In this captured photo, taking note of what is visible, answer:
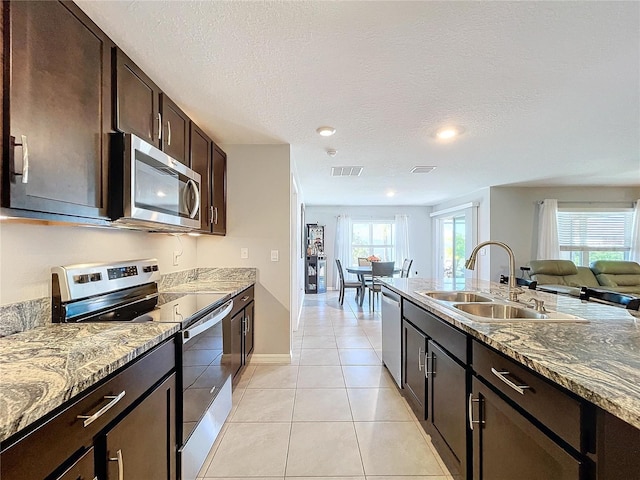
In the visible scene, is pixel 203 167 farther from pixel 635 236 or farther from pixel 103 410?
pixel 635 236

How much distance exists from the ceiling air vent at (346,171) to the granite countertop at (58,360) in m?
3.35

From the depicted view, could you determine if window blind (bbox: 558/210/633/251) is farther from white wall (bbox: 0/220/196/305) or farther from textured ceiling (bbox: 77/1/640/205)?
white wall (bbox: 0/220/196/305)

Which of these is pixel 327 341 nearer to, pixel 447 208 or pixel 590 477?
pixel 590 477

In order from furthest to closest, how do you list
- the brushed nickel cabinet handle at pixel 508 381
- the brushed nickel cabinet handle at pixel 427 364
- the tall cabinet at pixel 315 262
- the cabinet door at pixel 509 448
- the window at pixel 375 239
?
the window at pixel 375 239 < the tall cabinet at pixel 315 262 < the brushed nickel cabinet handle at pixel 427 364 < the brushed nickel cabinet handle at pixel 508 381 < the cabinet door at pixel 509 448

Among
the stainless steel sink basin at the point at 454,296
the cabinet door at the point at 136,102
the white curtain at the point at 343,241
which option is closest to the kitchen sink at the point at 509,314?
the stainless steel sink basin at the point at 454,296

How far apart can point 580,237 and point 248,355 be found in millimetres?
6542

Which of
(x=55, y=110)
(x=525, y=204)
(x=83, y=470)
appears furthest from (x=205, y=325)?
(x=525, y=204)

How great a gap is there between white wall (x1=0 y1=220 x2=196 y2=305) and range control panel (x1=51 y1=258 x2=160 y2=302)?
6cm

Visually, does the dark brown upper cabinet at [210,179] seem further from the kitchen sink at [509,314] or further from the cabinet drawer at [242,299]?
the kitchen sink at [509,314]

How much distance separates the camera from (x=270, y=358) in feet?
10.6

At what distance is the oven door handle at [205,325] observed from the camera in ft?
4.99

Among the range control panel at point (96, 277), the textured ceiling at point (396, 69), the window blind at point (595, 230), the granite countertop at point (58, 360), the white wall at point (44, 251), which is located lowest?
the granite countertop at point (58, 360)

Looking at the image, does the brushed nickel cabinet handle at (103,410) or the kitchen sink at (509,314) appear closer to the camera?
the brushed nickel cabinet handle at (103,410)

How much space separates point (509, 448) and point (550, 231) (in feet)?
19.3
